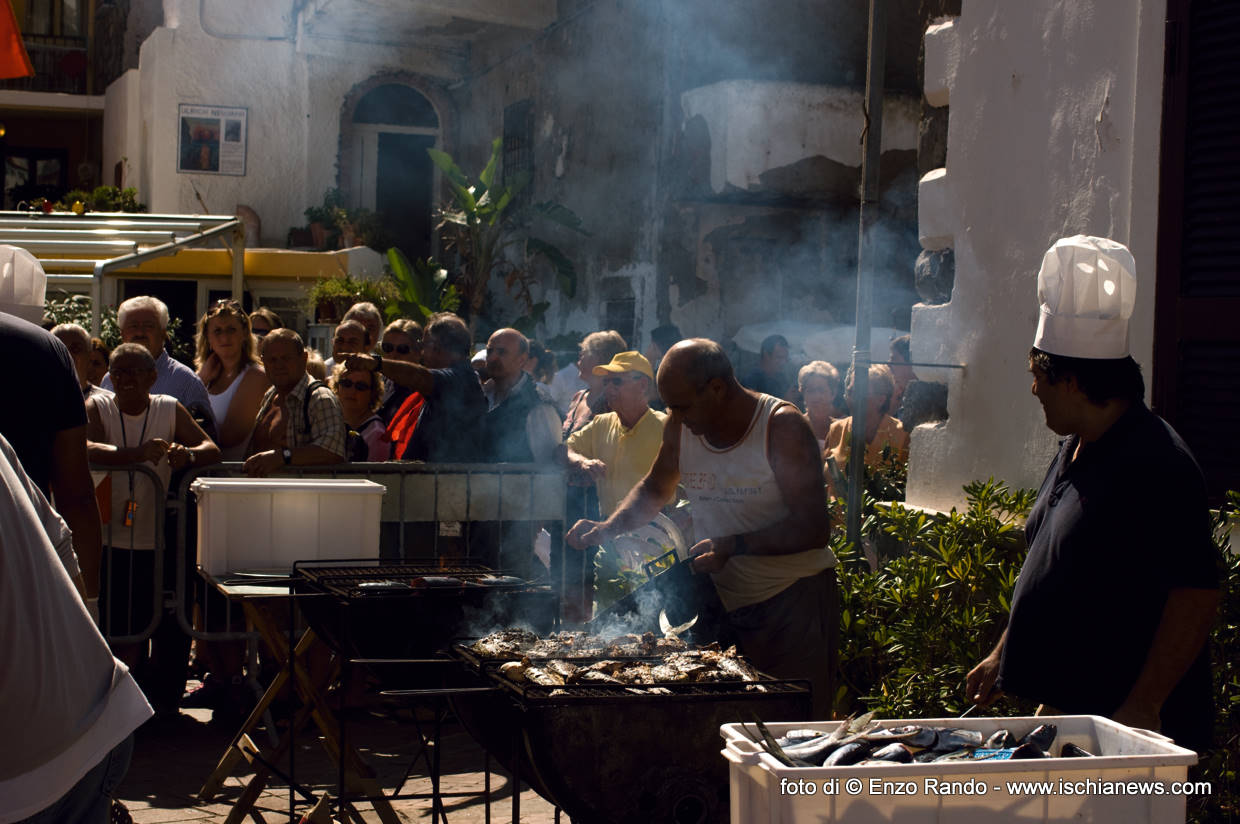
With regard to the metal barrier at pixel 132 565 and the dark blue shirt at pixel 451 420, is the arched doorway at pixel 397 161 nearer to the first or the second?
the dark blue shirt at pixel 451 420

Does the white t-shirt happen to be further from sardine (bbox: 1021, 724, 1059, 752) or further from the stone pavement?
the stone pavement

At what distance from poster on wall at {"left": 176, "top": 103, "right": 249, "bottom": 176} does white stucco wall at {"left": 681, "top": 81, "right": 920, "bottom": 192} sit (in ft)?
33.1

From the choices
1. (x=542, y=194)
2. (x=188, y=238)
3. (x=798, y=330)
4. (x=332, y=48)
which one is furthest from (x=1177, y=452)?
(x=332, y=48)

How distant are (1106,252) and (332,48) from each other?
19.5 meters

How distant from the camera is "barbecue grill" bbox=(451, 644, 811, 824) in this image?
10.5ft

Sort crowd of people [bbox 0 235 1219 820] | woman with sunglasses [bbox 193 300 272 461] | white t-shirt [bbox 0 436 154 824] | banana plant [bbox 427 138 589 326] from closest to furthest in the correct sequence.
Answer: white t-shirt [bbox 0 436 154 824], crowd of people [bbox 0 235 1219 820], woman with sunglasses [bbox 193 300 272 461], banana plant [bbox 427 138 589 326]

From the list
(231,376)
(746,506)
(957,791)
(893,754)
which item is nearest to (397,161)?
(231,376)

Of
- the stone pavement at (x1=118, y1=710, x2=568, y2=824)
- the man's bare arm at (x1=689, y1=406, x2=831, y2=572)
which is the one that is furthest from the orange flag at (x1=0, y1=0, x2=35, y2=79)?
the man's bare arm at (x1=689, y1=406, x2=831, y2=572)

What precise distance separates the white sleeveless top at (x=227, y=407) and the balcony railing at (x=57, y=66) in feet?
75.2

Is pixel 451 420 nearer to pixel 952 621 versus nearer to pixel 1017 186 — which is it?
pixel 1017 186

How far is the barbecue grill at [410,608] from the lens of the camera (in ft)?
14.2

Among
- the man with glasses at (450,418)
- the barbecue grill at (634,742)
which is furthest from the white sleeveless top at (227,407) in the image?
the barbecue grill at (634,742)

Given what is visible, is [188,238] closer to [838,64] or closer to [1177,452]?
[838,64]

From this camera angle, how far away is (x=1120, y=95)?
5.21 m
